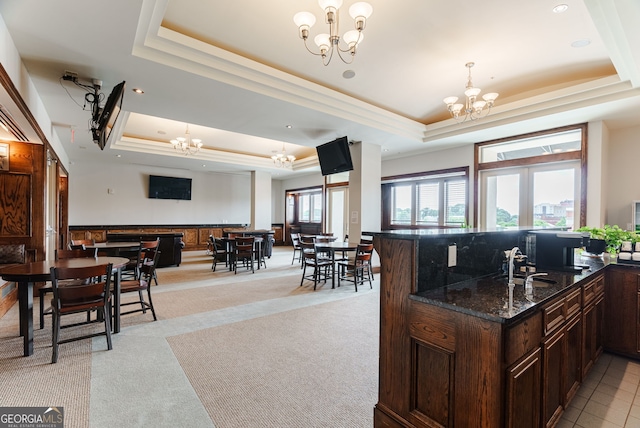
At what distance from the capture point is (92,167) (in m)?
9.45

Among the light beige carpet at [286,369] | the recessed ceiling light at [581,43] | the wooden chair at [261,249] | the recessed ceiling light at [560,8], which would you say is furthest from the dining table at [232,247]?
the recessed ceiling light at [581,43]

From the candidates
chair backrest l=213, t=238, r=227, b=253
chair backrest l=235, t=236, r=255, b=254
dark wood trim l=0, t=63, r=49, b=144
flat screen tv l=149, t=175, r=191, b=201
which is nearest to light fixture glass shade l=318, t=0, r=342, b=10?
dark wood trim l=0, t=63, r=49, b=144

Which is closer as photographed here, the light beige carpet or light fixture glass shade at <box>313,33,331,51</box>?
the light beige carpet

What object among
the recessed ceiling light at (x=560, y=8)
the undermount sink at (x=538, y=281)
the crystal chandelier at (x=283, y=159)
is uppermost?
the recessed ceiling light at (x=560, y=8)

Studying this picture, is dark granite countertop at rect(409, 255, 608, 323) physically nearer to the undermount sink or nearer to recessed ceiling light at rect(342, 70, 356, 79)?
the undermount sink

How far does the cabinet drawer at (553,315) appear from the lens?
1.72 metres

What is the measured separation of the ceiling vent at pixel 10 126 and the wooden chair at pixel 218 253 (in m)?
3.71

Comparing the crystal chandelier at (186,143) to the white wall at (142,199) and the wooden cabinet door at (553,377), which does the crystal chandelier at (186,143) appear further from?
the wooden cabinet door at (553,377)

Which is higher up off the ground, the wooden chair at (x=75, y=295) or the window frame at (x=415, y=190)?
the window frame at (x=415, y=190)

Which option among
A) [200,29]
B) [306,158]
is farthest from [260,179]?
[200,29]

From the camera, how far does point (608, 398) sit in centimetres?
229

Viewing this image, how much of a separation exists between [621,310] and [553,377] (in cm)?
173

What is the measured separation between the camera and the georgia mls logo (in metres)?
1.90

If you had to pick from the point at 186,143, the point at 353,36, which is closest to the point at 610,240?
the point at 353,36
